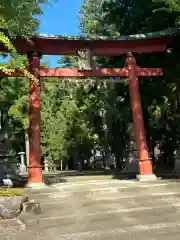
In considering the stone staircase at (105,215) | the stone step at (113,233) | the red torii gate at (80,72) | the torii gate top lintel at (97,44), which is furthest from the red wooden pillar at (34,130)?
the stone step at (113,233)

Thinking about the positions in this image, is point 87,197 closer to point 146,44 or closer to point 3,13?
point 3,13

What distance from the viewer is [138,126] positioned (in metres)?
12.1

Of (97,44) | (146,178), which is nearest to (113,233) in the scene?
(146,178)

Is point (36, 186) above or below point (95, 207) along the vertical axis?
above

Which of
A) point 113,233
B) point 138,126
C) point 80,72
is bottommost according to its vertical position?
point 113,233

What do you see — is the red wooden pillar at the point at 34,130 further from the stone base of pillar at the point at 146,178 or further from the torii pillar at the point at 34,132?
the stone base of pillar at the point at 146,178

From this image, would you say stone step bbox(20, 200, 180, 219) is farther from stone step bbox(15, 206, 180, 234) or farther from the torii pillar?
the torii pillar

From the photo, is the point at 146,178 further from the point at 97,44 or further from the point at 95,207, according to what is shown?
the point at 97,44

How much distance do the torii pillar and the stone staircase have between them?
196cm

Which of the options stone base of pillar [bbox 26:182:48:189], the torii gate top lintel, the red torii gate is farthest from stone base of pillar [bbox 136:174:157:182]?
the torii gate top lintel

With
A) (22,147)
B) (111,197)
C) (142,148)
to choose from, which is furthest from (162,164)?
(22,147)

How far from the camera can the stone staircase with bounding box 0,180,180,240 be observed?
19.1 feet

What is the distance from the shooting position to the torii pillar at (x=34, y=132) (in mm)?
10883

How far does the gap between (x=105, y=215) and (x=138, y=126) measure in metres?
5.65
